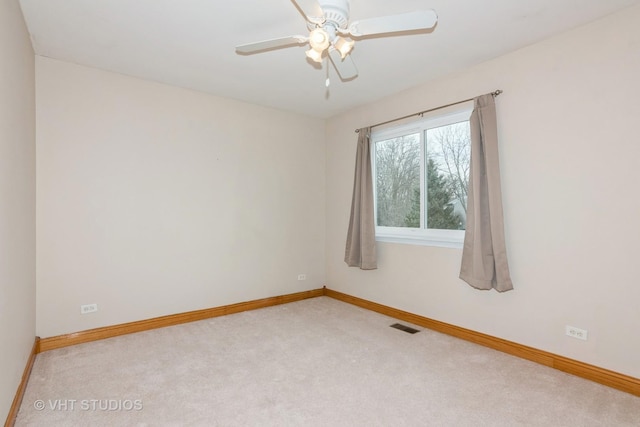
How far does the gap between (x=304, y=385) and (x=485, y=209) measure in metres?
2.05

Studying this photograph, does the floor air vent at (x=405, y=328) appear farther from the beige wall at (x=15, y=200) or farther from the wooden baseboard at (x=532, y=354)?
the beige wall at (x=15, y=200)

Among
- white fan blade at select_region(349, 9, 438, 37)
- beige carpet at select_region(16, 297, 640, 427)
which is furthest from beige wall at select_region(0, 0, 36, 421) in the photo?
white fan blade at select_region(349, 9, 438, 37)

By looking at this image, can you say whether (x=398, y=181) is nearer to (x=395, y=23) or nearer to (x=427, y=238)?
(x=427, y=238)

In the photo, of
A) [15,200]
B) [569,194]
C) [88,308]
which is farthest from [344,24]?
[88,308]

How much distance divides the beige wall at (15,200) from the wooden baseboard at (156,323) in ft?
0.88

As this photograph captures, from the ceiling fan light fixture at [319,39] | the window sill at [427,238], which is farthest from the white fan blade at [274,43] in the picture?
the window sill at [427,238]

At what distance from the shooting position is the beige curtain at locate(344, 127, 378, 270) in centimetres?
390

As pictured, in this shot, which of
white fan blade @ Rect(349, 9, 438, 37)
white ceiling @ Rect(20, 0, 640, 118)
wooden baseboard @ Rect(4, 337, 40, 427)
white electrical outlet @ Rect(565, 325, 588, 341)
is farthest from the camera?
white electrical outlet @ Rect(565, 325, 588, 341)

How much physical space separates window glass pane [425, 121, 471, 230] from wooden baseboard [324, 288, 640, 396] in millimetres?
1000

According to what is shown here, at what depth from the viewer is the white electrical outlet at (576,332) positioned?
238 cm

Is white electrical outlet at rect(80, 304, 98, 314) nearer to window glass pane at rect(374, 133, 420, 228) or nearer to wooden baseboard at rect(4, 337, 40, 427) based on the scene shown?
wooden baseboard at rect(4, 337, 40, 427)

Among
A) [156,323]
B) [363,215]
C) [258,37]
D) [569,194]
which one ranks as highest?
[258,37]

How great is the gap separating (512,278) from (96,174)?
3830mm

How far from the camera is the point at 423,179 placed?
354cm
